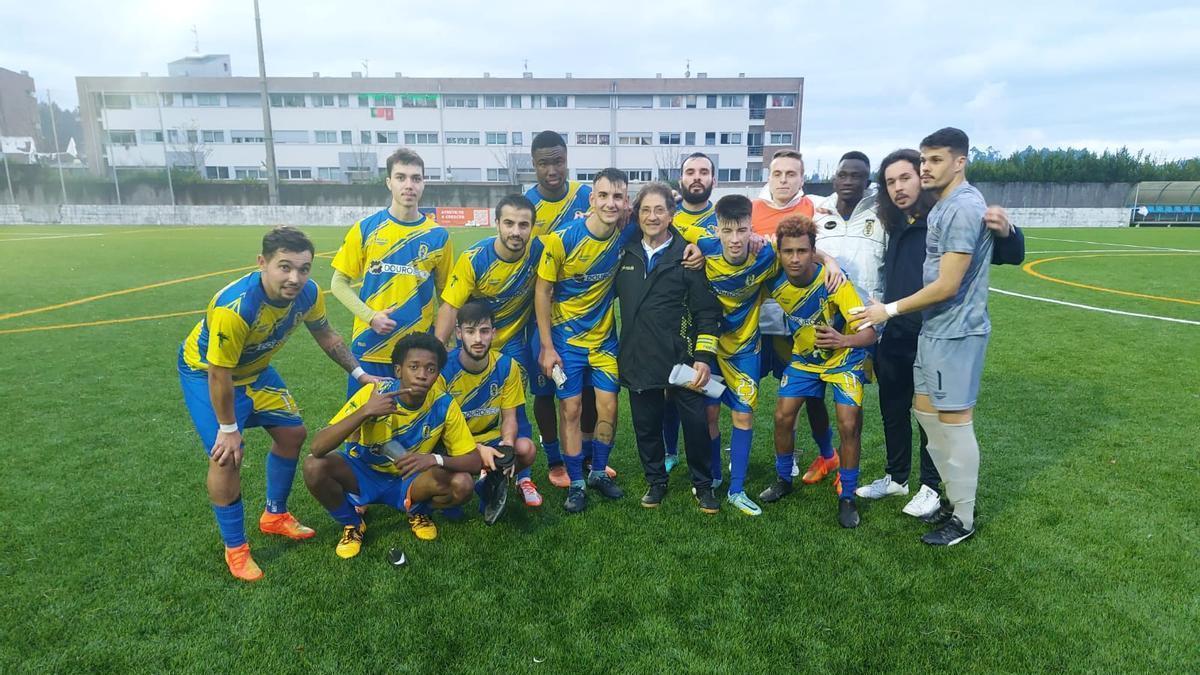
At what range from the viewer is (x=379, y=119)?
51.6m

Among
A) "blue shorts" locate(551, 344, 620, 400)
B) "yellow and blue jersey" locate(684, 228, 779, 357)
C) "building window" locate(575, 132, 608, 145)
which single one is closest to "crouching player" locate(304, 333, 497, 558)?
"blue shorts" locate(551, 344, 620, 400)

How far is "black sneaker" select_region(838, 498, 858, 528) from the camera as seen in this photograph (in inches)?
156

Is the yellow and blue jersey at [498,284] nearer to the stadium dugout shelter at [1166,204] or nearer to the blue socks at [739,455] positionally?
the blue socks at [739,455]

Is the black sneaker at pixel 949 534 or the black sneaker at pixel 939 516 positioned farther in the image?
the black sneaker at pixel 939 516

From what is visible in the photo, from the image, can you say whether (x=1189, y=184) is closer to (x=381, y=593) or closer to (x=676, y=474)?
(x=676, y=474)

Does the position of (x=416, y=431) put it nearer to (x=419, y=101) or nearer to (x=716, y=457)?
(x=716, y=457)

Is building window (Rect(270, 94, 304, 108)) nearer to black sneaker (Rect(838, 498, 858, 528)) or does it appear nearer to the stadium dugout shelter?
the stadium dugout shelter

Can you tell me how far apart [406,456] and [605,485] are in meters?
1.41

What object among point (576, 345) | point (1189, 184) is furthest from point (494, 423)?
point (1189, 184)

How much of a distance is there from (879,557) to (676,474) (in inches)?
62.4

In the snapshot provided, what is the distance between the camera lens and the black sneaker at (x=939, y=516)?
3.99m

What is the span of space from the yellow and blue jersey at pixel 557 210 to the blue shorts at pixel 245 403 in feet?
6.65

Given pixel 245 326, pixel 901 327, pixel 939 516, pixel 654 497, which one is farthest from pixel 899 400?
pixel 245 326

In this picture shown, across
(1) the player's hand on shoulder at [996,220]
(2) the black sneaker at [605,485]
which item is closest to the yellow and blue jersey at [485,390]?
(2) the black sneaker at [605,485]
